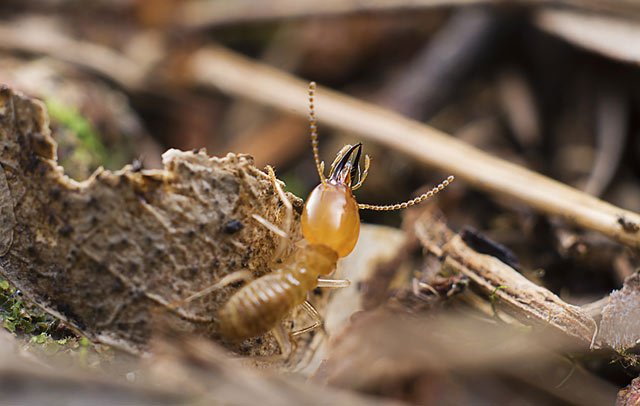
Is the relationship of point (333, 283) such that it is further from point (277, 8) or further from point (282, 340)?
point (277, 8)

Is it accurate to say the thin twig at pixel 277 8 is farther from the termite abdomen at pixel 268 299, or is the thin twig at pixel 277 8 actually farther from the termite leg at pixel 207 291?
the termite leg at pixel 207 291

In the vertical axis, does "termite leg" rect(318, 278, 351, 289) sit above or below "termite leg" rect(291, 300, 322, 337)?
above

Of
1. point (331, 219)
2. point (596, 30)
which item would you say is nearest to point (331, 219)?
point (331, 219)

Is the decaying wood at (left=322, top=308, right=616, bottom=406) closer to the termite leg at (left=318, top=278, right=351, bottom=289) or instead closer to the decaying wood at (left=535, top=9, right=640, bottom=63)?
the termite leg at (left=318, top=278, right=351, bottom=289)

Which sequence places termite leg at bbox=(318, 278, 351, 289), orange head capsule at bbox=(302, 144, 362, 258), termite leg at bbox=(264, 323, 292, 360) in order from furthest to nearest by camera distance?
termite leg at bbox=(318, 278, 351, 289), orange head capsule at bbox=(302, 144, 362, 258), termite leg at bbox=(264, 323, 292, 360)

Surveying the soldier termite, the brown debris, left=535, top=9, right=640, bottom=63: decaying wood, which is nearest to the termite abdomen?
the soldier termite

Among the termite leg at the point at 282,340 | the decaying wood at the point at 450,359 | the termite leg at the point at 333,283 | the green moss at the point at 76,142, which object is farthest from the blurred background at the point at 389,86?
the termite leg at the point at 282,340

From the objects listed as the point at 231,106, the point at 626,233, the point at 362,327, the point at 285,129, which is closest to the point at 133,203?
the point at 362,327

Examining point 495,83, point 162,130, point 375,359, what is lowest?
point 375,359

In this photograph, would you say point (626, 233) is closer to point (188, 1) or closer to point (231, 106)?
point (231, 106)
